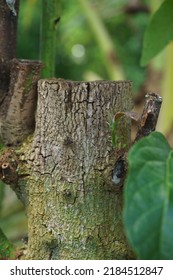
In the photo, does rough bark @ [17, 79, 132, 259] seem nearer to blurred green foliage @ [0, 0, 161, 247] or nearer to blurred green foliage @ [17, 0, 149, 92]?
blurred green foliage @ [0, 0, 161, 247]

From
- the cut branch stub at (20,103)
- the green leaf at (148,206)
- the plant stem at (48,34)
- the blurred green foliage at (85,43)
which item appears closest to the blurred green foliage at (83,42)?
the blurred green foliage at (85,43)

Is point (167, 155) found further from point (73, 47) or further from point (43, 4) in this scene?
point (73, 47)

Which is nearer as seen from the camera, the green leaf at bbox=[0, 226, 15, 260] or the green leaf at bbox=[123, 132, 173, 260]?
the green leaf at bbox=[123, 132, 173, 260]

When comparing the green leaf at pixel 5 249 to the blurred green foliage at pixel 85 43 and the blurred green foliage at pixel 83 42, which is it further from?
the blurred green foliage at pixel 85 43

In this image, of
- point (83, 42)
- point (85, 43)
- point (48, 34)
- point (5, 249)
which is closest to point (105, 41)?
point (48, 34)

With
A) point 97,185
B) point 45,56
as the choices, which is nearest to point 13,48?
point 45,56

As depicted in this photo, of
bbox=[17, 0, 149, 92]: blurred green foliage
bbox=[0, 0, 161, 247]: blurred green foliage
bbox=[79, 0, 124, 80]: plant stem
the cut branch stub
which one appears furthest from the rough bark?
bbox=[17, 0, 149, 92]: blurred green foliage

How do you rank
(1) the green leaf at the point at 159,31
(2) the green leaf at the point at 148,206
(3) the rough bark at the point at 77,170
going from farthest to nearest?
(1) the green leaf at the point at 159,31
(3) the rough bark at the point at 77,170
(2) the green leaf at the point at 148,206

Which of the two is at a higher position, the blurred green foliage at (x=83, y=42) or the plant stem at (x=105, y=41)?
the blurred green foliage at (x=83, y=42)
